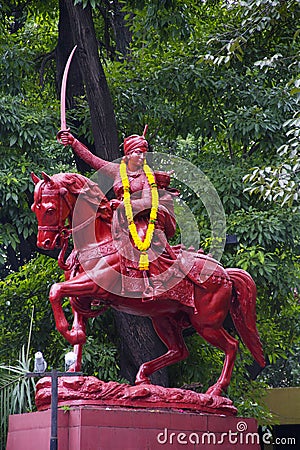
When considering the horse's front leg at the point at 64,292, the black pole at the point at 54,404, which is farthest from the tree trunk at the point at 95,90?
the black pole at the point at 54,404

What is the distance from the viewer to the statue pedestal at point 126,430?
856 cm

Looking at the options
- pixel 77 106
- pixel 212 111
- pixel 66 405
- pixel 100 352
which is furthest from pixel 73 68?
pixel 66 405

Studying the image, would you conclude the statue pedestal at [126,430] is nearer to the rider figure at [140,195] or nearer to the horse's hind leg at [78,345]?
the horse's hind leg at [78,345]

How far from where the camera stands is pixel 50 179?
9305mm

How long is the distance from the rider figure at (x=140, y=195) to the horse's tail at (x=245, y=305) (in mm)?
868

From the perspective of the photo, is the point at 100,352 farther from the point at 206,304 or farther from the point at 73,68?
the point at 73,68

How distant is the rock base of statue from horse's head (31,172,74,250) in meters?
1.31

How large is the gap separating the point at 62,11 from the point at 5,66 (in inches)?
47.2

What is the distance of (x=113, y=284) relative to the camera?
9.27 m

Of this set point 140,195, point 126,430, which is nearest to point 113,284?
point 140,195

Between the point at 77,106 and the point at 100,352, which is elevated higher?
the point at 77,106

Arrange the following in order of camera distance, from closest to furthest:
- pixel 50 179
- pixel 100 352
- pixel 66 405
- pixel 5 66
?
pixel 66 405
pixel 50 179
pixel 100 352
pixel 5 66

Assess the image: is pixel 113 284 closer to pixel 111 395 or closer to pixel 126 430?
pixel 111 395

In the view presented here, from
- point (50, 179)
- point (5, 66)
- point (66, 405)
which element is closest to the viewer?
point (66, 405)
